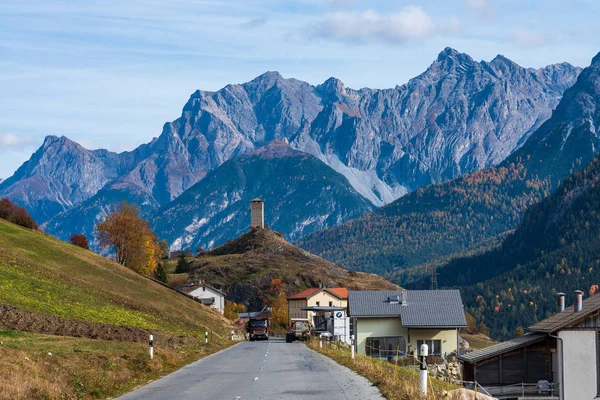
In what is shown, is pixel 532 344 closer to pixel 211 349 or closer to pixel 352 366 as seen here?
pixel 211 349

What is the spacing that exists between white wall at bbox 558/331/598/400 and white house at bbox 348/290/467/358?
101 feet

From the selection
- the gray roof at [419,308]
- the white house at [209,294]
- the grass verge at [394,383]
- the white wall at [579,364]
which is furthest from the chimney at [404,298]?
the white house at [209,294]

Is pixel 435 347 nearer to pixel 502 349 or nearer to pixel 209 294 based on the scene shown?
pixel 502 349

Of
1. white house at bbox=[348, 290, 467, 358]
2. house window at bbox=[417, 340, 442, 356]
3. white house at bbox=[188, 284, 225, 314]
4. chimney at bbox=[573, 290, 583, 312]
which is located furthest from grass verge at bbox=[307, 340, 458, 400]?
white house at bbox=[188, 284, 225, 314]

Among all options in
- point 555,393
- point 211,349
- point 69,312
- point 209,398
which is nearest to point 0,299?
point 69,312

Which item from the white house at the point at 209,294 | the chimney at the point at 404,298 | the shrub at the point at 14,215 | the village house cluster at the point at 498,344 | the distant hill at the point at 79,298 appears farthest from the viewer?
the white house at the point at 209,294

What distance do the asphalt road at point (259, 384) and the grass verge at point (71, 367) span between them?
0.95m

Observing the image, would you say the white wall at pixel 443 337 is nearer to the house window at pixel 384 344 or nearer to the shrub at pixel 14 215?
the house window at pixel 384 344

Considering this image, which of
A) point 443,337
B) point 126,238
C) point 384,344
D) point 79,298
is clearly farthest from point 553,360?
point 126,238

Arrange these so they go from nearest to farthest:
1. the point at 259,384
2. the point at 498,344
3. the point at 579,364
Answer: the point at 259,384
the point at 579,364
the point at 498,344

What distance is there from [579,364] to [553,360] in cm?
615

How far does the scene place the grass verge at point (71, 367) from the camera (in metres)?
22.8

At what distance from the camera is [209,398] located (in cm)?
2464

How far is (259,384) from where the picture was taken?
29.6 metres
